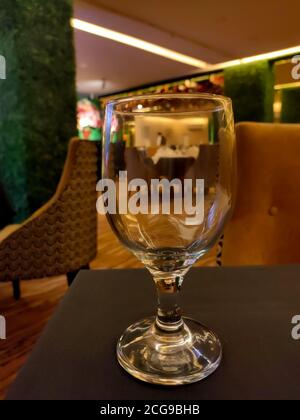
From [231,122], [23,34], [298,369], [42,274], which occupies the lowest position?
[42,274]

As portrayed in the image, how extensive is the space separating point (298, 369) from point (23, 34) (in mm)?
2186

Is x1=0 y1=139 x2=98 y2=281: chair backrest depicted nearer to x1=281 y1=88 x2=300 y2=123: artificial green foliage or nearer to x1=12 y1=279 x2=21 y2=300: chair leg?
x1=12 y1=279 x2=21 y2=300: chair leg

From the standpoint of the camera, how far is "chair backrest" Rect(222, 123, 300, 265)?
85 centimetres

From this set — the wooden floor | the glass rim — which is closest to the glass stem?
the glass rim

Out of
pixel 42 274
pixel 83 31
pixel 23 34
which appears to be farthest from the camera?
pixel 83 31

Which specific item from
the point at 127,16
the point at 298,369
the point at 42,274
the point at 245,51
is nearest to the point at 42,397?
the point at 298,369

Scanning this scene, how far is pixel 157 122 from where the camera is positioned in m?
0.27

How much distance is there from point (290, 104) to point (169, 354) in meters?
8.20

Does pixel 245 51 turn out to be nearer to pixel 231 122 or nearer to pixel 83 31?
pixel 83 31

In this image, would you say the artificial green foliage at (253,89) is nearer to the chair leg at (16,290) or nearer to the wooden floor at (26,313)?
the wooden floor at (26,313)

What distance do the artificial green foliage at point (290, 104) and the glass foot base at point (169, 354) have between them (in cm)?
762

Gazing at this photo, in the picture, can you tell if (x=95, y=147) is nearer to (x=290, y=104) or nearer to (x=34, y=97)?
(x=34, y=97)

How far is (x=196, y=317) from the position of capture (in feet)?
1.15

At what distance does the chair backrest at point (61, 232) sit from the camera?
1.27 meters
